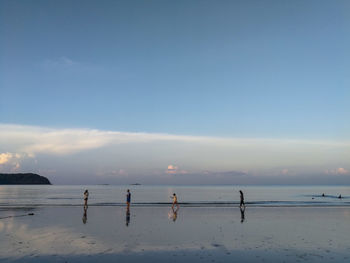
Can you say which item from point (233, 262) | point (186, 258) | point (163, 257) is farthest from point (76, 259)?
point (233, 262)

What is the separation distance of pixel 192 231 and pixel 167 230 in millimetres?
1868

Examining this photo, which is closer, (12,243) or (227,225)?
(12,243)

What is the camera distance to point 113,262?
1277 centimetres

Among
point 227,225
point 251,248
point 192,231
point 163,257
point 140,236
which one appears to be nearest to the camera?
point 163,257

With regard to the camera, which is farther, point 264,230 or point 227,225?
point 227,225

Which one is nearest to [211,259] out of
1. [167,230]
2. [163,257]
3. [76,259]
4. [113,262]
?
[163,257]

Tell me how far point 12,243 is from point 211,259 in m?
11.5

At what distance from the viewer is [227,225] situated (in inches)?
918

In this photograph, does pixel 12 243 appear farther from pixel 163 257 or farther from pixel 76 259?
pixel 163 257

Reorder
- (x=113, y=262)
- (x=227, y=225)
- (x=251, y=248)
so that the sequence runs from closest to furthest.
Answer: (x=113, y=262) → (x=251, y=248) → (x=227, y=225)

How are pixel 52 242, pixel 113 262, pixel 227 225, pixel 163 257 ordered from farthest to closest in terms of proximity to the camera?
1. pixel 227 225
2. pixel 52 242
3. pixel 163 257
4. pixel 113 262

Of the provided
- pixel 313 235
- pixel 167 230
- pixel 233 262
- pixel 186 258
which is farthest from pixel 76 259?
pixel 313 235

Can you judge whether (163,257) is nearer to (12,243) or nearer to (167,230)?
(167,230)

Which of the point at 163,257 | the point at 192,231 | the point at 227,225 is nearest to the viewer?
the point at 163,257
